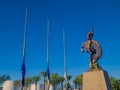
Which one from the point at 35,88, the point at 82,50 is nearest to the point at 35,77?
the point at 35,88

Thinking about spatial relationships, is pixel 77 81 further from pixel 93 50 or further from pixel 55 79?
pixel 93 50

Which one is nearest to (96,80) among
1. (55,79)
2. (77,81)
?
(77,81)

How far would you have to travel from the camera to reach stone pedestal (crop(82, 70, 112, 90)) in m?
22.4

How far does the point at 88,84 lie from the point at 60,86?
69035mm

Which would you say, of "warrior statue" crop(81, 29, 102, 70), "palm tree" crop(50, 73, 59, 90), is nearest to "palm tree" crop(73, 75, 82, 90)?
"palm tree" crop(50, 73, 59, 90)

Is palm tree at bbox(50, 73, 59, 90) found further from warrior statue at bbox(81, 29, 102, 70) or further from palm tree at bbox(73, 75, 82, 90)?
warrior statue at bbox(81, 29, 102, 70)

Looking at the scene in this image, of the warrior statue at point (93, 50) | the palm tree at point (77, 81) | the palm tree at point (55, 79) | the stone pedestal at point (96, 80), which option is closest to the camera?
the stone pedestal at point (96, 80)

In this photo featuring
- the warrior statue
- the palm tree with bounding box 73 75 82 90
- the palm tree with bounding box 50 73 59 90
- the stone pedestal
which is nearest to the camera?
the stone pedestal

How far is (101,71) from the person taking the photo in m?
22.8

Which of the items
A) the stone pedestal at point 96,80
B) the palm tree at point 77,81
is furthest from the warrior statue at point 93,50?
the palm tree at point 77,81

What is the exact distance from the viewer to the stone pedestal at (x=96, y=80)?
2242 centimetres

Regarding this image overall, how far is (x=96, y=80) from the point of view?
22.8m

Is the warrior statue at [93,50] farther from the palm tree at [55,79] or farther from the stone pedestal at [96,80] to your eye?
the palm tree at [55,79]

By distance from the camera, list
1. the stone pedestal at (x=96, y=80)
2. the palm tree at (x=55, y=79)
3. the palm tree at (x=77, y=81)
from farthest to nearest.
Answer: the palm tree at (x=55, y=79) < the palm tree at (x=77, y=81) < the stone pedestal at (x=96, y=80)
